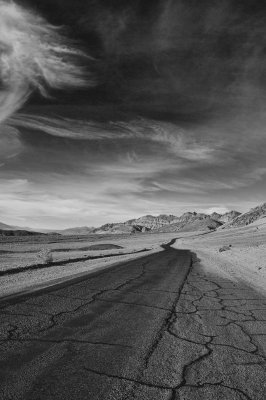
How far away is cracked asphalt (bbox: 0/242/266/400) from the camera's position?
13.2 feet

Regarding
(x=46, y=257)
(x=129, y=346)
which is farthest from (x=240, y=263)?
(x=129, y=346)

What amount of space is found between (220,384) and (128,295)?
20.6ft

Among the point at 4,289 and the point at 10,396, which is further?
the point at 4,289

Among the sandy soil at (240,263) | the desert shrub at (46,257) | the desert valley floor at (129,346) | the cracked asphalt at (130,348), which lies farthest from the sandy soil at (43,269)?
the sandy soil at (240,263)

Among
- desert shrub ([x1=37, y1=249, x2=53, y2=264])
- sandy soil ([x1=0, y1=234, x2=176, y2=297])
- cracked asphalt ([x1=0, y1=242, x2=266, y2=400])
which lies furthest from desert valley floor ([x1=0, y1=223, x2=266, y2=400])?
desert shrub ([x1=37, y1=249, x2=53, y2=264])

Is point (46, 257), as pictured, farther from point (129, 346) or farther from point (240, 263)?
point (129, 346)

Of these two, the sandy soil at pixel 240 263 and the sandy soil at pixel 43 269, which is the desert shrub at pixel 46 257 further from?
the sandy soil at pixel 240 263

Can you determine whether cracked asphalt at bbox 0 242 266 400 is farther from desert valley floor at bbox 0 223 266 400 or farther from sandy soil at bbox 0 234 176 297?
sandy soil at bbox 0 234 176 297

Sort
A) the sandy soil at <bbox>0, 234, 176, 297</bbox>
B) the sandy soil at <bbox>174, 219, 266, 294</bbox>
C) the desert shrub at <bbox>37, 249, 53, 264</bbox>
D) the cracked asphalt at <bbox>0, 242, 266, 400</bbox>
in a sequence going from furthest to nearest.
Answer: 1. the desert shrub at <bbox>37, 249, 53, 264</bbox>
2. the sandy soil at <bbox>174, 219, 266, 294</bbox>
3. the sandy soil at <bbox>0, 234, 176, 297</bbox>
4. the cracked asphalt at <bbox>0, 242, 266, 400</bbox>

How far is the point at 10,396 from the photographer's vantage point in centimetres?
367

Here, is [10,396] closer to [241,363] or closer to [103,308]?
[241,363]

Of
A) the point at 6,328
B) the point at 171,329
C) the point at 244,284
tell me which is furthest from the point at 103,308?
the point at 244,284

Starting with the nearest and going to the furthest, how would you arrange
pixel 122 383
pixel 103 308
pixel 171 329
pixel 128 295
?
pixel 122 383
pixel 171 329
pixel 103 308
pixel 128 295

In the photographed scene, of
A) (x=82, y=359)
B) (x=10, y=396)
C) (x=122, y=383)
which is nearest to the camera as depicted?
(x=10, y=396)
